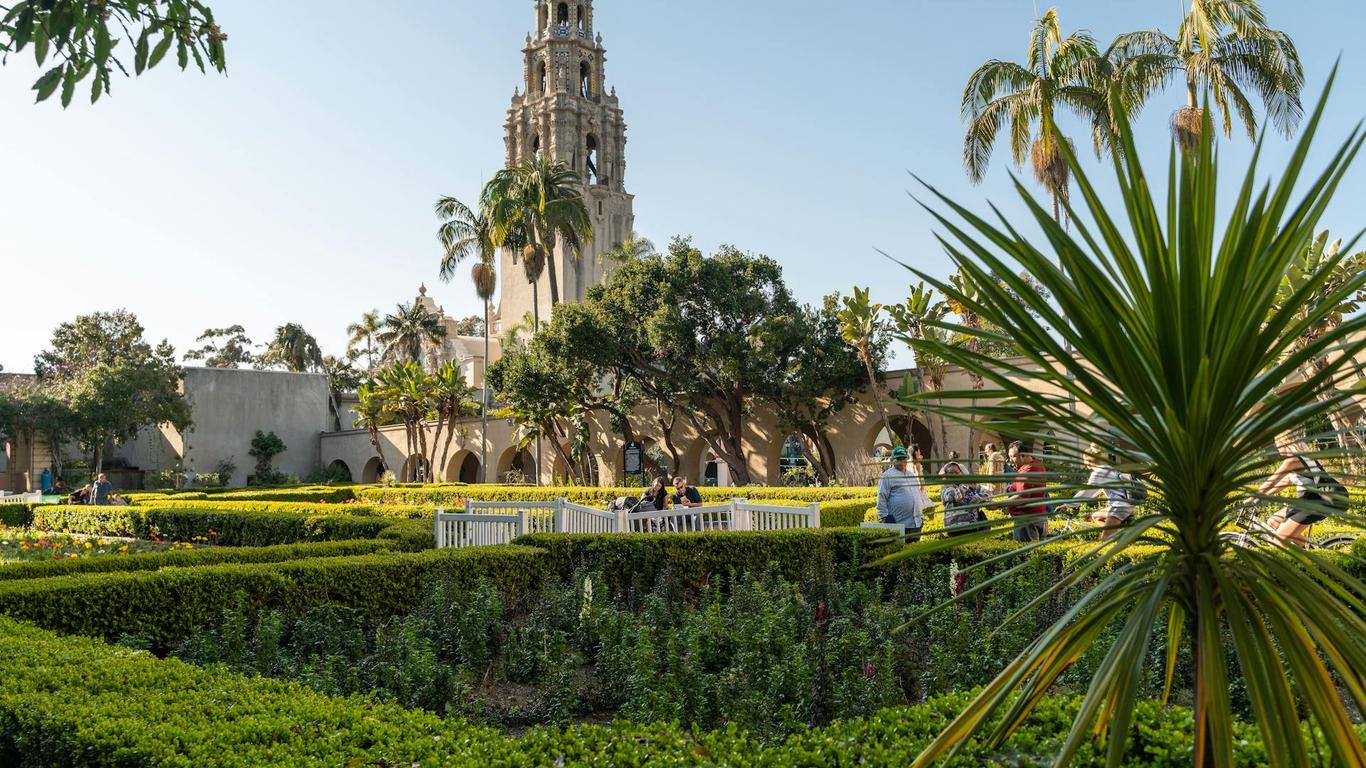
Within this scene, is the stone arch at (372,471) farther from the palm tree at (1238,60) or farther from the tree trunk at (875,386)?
the palm tree at (1238,60)

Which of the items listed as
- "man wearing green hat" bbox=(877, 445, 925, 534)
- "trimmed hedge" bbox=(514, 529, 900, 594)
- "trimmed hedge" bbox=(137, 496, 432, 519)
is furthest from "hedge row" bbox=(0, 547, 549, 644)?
"trimmed hedge" bbox=(137, 496, 432, 519)

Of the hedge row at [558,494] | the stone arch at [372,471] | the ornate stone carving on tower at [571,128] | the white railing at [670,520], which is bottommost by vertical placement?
the white railing at [670,520]

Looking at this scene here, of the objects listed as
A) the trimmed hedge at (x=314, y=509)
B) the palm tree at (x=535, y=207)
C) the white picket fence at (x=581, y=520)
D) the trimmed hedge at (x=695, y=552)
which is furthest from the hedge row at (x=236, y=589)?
the palm tree at (x=535, y=207)

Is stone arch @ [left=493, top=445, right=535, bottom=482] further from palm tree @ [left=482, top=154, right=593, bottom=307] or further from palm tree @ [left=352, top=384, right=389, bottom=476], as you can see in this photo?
palm tree @ [left=482, top=154, right=593, bottom=307]

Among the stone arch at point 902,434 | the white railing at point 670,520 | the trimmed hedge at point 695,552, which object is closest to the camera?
the trimmed hedge at point 695,552

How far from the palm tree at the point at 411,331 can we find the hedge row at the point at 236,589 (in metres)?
45.2

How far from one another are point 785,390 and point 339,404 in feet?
116

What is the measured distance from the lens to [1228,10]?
18.9 metres

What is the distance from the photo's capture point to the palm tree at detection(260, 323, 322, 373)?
6512 centimetres

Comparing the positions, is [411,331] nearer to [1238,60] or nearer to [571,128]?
[571,128]

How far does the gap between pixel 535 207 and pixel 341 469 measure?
2134 centimetres

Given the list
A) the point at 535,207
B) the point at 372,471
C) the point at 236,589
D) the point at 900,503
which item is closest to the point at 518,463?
the point at 372,471

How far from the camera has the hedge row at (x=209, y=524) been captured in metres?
14.2

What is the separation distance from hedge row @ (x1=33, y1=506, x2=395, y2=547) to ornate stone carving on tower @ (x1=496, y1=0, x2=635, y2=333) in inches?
1479
